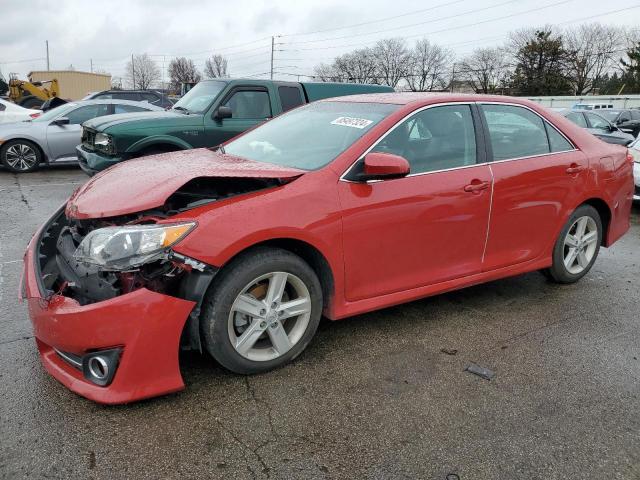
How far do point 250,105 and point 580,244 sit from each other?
5.38 metres

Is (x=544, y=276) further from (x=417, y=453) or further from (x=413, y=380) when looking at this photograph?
(x=417, y=453)

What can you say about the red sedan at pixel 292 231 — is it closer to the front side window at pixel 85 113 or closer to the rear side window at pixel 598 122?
the front side window at pixel 85 113

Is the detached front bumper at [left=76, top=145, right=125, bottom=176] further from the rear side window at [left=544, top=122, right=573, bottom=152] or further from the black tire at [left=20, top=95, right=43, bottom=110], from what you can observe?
the black tire at [left=20, top=95, right=43, bottom=110]

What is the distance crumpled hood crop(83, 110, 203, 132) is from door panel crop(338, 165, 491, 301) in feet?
16.5

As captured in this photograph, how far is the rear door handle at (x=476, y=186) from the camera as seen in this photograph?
137 inches

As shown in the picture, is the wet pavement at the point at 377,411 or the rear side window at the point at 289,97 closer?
the wet pavement at the point at 377,411

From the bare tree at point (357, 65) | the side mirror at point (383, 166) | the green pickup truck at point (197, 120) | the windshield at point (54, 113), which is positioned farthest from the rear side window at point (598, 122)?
the bare tree at point (357, 65)

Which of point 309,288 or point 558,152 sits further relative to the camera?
point 558,152

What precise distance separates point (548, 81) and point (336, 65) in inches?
1330

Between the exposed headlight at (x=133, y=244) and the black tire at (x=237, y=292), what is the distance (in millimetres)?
319

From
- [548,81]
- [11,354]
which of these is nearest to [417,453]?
[11,354]

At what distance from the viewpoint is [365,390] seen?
9.27 feet

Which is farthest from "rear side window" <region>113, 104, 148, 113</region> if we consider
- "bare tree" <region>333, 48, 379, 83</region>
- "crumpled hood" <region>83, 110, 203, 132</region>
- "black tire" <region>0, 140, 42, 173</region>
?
"bare tree" <region>333, 48, 379, 83</region>

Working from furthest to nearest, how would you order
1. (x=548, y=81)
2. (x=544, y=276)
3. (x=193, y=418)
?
(x=548, y=81) → (x=544, y=276) → (x=193, y=418)
